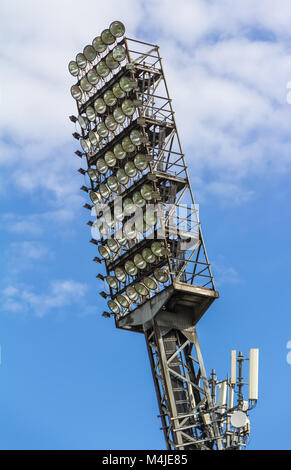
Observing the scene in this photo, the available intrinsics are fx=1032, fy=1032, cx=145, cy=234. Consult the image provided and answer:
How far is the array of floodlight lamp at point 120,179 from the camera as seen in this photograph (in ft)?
206

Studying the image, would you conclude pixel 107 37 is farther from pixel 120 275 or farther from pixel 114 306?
pixel 114 306

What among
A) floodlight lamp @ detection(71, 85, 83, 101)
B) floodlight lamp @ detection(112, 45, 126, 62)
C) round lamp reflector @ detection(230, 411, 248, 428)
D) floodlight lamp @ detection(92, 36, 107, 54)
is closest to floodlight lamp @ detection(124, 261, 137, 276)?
round lamp reflector @ detection(230, 411, 248, 428)

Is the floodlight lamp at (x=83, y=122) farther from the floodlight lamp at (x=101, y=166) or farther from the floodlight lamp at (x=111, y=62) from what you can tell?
the floodlight lamp at (x=111, y=62)

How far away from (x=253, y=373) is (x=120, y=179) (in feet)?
55.9

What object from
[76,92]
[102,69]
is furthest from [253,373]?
[76,92]

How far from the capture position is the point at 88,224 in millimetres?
68500

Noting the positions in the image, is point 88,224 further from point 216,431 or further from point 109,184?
point 216,431

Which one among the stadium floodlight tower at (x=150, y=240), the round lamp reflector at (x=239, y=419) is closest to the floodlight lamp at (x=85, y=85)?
the stadium floodlight tower at (x=150, y=240)

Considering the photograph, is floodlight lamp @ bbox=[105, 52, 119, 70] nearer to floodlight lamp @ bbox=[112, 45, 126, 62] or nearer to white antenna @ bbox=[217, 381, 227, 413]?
floodlight lamp @ bbox=[112, 45, 126, 62]

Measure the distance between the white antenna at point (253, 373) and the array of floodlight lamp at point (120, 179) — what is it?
26.6 ft
